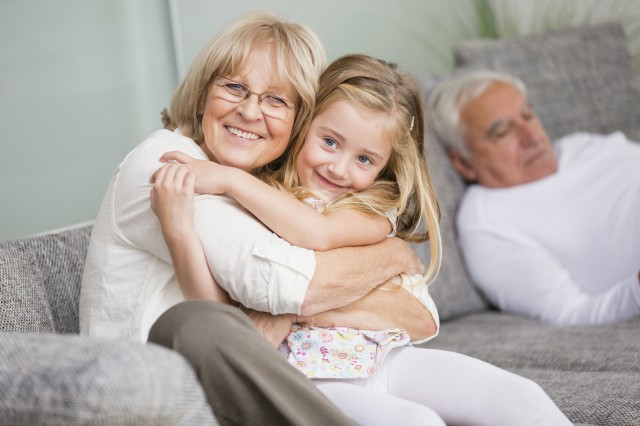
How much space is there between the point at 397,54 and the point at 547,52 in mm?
580

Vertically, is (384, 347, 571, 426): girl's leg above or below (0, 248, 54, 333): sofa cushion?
below

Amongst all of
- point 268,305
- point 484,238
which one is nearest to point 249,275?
point 268,305

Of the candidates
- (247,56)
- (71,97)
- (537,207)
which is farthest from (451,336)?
(71,97)

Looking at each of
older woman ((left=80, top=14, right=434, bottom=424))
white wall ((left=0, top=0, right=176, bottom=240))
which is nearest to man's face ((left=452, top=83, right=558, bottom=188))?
white wall ((left=0, top=0, right=176, bottom=240))

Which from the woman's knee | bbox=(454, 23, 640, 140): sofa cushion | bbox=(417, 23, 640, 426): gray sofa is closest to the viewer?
the woman's knee

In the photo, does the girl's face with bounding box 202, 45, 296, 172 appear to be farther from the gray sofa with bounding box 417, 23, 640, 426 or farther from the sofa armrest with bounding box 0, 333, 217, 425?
the gray sofa with bounding box 417, 23, 640, 426

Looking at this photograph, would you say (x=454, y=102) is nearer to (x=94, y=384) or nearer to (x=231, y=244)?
(x=231, y=244)

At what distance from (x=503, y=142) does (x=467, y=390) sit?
1400 millimetres

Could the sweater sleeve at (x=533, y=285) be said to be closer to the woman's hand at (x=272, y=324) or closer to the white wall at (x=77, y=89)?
the white wall at (x=77, y=89)

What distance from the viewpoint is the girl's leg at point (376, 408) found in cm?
127

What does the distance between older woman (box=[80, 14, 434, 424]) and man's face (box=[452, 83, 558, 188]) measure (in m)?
1.09

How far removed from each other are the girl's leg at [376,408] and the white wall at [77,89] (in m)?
1.13

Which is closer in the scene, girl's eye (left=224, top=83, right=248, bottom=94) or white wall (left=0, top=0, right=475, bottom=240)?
girl's eye (left=224, top=83, right=248, bottom=94)

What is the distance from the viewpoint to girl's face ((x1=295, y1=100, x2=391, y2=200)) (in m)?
1.60
